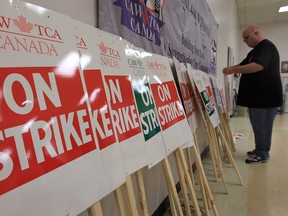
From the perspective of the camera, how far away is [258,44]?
2572 millimetres

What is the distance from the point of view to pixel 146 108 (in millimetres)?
934

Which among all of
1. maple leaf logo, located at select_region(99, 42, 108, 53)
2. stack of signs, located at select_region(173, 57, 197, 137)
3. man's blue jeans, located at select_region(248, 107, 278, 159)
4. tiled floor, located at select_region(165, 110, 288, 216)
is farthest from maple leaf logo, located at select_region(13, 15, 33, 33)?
man's blue jeans, located at select_region(248, 107, 278, 159)

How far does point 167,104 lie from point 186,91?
531 millimetres

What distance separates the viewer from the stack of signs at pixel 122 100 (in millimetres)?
740

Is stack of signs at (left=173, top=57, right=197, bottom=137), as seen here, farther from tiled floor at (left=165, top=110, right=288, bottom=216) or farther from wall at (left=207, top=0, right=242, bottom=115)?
wall at (left=207, top=0, right=242, bottom=115)

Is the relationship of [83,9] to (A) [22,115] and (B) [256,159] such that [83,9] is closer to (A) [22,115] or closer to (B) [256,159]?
(A) [22,115]

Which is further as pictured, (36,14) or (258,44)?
(258,44)

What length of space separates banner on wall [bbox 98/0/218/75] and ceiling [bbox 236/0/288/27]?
4.67 meters

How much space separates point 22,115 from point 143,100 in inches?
20.8

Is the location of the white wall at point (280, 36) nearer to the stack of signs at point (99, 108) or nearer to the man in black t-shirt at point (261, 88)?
the man in black t-shirt at point (261, 88)

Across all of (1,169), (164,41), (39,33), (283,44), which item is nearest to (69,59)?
(39,33)

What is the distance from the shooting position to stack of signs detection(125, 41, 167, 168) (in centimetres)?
90

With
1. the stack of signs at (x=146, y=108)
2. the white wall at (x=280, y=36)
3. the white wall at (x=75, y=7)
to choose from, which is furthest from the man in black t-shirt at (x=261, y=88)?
the white wall at (x=280, y=36)

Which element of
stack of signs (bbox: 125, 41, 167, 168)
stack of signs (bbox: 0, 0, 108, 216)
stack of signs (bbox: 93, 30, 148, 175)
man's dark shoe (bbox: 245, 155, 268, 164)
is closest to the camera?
stack of signs (bbox: 0, 0, 108, 216)
